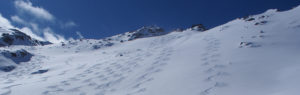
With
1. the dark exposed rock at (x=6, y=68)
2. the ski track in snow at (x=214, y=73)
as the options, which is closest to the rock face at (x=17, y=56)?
the dark exposed rock at (x=6, y=68)

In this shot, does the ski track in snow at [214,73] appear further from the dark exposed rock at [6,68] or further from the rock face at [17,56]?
the rock face at [17,56]

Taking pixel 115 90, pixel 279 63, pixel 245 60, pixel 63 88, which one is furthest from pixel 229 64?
pixel 63 88

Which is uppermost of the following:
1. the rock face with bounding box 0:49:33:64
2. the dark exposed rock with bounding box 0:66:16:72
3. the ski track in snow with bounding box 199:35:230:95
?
the rock face with bounding box 0:49:33:64

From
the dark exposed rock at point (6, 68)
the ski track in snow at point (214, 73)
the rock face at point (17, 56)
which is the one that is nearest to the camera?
the ski track in snow at point (214, 73)

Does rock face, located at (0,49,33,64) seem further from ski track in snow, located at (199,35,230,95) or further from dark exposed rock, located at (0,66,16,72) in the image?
ski track in snow, located at (199,35,230,95)

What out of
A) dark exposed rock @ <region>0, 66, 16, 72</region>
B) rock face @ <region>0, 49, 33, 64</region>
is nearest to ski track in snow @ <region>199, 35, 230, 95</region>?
dark exposed rock @ <region>0, 66, 16, 72</region>

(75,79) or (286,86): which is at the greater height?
(75,79)

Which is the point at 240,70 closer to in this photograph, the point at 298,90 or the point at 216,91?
the point at 216,91

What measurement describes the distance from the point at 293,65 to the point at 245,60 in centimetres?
148

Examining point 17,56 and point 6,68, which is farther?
point 17,56

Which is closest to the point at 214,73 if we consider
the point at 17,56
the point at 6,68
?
the point at 6,68

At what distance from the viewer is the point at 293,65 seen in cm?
552

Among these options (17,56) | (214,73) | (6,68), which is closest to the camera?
(214,73)

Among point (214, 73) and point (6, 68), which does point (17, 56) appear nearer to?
point (6, 68)
